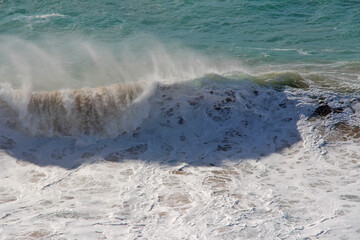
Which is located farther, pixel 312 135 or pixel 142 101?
pixel 142 101

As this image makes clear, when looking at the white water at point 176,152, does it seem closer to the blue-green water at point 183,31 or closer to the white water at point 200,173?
the white water at point 200,173

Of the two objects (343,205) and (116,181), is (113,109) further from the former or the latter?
(343,205)

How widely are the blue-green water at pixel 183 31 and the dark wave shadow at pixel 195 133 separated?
261 cm

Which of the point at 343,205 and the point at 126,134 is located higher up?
the point at 126,134

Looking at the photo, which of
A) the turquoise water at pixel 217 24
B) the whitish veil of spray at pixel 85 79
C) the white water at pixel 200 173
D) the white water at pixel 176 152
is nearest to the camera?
the white water at pixel 200 173

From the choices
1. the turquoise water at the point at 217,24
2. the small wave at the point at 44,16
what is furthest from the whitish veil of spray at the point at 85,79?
the small wave at the point at 44,16

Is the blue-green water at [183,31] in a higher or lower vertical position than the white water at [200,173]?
higher

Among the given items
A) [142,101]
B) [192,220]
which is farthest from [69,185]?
[142,101]

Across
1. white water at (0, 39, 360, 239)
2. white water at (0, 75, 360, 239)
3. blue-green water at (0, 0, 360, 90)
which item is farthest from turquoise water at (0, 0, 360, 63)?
white water at (0, 75, 360, 239)

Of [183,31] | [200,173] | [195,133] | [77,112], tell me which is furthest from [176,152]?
[183,31]

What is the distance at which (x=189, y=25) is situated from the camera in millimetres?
16656

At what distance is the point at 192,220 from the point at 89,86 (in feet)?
20.8

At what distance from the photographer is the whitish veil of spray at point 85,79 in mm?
10391

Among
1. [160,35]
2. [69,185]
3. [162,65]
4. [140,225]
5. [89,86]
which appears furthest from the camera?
[160,35]
